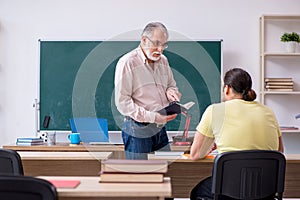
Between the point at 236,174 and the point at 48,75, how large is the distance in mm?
2981

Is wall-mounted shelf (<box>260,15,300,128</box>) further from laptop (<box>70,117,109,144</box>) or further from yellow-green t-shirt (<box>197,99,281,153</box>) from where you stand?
yellow-green t-shirt (<box>197,99,281,153</box>)

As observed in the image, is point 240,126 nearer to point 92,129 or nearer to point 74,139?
point 92,129

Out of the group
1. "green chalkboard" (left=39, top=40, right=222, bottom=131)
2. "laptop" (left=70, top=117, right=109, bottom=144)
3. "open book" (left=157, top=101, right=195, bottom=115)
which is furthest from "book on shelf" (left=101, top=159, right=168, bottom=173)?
"green chalkboard" (left=39, top=40, right=222, bottom=131)

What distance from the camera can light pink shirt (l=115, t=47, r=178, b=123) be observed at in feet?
7.63

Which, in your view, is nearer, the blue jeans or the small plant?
the blue jeans

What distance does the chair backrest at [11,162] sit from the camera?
2111mm

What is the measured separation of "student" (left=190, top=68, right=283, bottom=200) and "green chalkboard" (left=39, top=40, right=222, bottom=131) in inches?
86.6

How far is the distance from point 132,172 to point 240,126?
0.95 m

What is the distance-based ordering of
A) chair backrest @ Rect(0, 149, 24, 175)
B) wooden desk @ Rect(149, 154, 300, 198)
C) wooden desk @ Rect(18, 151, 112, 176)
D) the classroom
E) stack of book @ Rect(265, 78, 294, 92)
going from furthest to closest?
the classroom, stack of book @ Rect(265, 78, 294, 92), wooden desk @ Rect(149, 154, 300, 198), wooden desk @ Rect(18, 151, 112, 176), chair backrest @ Rect(0, 149, 24, 175)

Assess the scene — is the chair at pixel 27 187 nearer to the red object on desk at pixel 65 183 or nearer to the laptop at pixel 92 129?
the red object on desk at pixel 65 183

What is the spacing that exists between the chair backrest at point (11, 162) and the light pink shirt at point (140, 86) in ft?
1.98

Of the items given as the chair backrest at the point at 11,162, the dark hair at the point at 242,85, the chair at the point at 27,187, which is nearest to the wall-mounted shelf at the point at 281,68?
the dark hair at the point at 242,85

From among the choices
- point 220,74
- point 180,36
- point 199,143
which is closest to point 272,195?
point 199,143

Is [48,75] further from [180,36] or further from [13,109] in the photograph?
[180,36]
